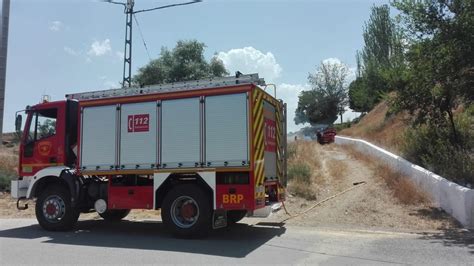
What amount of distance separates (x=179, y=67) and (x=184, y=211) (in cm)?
2580

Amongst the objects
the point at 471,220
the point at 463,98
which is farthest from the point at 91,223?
the point at 463,98

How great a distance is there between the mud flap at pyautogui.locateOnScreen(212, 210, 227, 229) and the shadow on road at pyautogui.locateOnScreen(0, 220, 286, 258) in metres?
0.30

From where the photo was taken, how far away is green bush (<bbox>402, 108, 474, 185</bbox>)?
1409cm

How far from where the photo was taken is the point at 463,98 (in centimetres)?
1509

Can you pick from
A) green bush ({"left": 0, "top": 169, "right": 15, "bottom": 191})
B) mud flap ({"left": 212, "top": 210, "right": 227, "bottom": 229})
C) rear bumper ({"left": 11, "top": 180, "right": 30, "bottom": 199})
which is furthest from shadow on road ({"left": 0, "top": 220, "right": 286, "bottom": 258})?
green bush ({"left": 0, "top": 169, "right": 15, "bottom": 191})

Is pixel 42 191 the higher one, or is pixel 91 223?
pixel 42 191

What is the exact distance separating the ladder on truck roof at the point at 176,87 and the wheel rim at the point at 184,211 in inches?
98.8

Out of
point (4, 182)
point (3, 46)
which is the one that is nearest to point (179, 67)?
point (3, 46)

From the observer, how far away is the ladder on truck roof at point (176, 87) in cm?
1063

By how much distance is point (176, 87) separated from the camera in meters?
11.3

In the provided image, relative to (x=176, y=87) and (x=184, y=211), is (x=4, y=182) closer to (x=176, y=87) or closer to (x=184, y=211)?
(x=176, y=87)

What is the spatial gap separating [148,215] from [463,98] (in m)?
10.4

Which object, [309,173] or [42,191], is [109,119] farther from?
[309,173]

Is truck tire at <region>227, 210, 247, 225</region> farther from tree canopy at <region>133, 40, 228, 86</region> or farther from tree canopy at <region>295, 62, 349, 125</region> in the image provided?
tree canopy at <region>295, 62, 349, 125</region>
